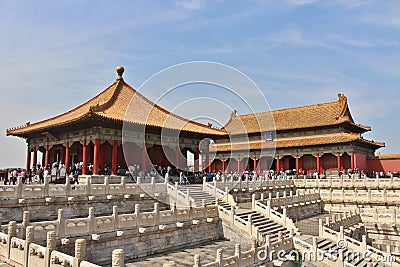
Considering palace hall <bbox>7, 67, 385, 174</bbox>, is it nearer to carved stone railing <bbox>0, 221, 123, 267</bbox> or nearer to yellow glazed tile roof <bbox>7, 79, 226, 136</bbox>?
yellow glazed tile roof <bbox>7, 79, 226, 136</bbox>

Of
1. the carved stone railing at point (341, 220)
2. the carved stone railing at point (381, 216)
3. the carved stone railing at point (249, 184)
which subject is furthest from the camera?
the carved stone railing at point (381, 216)

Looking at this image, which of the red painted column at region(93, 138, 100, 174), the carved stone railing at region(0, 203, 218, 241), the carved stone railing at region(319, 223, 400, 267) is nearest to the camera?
the carved stone railing at region(0, 203, 218, 241)

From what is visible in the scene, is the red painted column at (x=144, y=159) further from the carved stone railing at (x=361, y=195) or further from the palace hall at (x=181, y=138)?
A: the carved stone railing at (x=361, y=195)

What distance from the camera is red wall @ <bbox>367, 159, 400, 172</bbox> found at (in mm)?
37562

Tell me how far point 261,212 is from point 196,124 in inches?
561

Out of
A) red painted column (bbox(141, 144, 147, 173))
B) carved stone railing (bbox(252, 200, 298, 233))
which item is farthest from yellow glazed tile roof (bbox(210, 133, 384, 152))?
red painted column (bbox(141, 144, 147, 173))

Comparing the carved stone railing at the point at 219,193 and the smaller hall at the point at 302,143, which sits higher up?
the smaller hall at the point at 302,143

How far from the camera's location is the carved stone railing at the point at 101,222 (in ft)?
34.2

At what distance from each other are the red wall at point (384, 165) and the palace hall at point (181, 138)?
1.00 metres

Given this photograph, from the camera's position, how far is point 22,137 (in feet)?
96.0

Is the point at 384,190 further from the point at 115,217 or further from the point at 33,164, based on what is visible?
the point at 33,164

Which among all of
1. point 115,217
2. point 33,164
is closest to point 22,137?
point 33,164

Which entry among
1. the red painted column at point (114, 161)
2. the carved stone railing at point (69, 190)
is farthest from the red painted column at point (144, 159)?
the carved stone railing at point (69, 190)

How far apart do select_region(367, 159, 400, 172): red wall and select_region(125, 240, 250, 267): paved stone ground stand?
1122 inches
